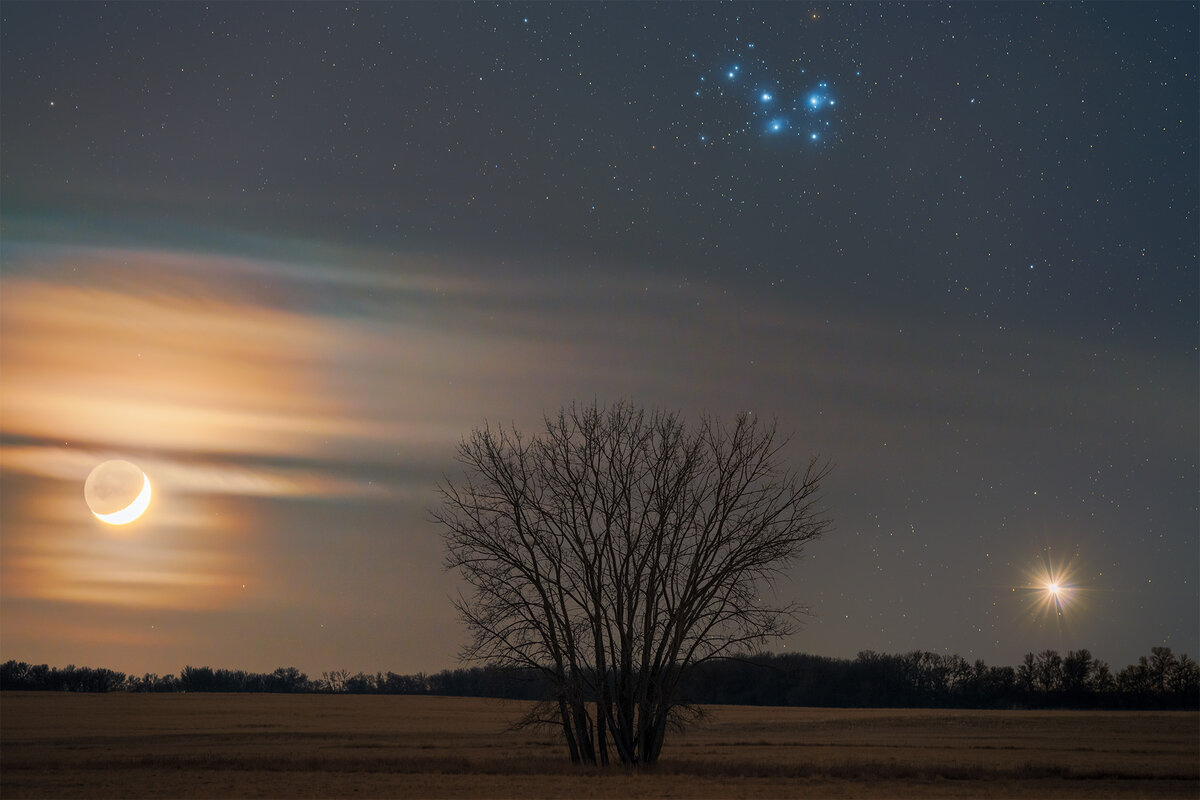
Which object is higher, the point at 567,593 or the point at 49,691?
the point at 567,593

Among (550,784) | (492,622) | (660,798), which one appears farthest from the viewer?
(492,622)

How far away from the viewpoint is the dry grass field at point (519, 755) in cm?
2902

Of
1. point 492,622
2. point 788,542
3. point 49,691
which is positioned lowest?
point 49,691

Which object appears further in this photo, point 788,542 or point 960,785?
point 788,542

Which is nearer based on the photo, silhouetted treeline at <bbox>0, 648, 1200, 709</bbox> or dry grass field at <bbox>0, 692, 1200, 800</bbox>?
dry grass field at <bbox>0, 692, 1200, 800</bbox>

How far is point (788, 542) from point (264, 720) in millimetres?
70956

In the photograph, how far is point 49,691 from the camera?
148250 millimetres

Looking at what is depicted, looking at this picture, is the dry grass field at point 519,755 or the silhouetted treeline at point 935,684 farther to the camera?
the silhouetted treeline at point 935,684

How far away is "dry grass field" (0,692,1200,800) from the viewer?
29016 mm

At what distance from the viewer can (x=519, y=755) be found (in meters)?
49.0

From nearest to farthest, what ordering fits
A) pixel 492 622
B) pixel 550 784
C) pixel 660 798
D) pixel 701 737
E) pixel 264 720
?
pixel 660 798
pixel 550 784
pixel 492 622
pixel 701 737
pixel 264 720

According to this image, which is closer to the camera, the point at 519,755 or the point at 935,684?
the point at 519,755

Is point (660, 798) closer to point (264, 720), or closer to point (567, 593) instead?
point (567, 593)

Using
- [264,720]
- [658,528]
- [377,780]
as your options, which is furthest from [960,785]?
[264,720]
